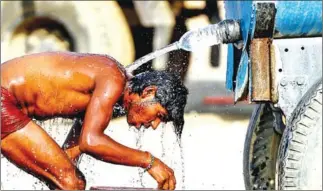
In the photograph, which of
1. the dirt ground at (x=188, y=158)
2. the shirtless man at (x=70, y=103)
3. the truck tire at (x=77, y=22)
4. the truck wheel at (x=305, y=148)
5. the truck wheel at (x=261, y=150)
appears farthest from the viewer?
the truck tire at (x=77, y=22)

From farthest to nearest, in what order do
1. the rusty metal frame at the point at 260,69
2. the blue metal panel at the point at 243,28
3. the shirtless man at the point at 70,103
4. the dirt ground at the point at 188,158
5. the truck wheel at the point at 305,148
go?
the dirt ground at the point at 188,158 < the shirtless man at the point at 70,103 < the blue metal panel at the point at 243,28 < the rusty metal frame at the point at 260,69 < the truck wheel at the point at 305,148

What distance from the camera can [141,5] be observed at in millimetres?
10055

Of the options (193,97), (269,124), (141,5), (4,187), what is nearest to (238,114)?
(193,97)

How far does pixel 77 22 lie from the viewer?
32.8ft

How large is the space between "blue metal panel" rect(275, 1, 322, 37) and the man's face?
2.46 ft

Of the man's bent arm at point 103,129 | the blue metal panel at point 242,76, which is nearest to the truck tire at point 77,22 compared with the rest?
the blue metal panel at point 242,76

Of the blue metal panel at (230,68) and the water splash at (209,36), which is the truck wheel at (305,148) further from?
the blue metal panel at (230,68)

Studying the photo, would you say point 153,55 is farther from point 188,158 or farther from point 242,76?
point 188,158

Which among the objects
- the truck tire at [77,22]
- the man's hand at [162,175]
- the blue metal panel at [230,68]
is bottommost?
the man's hand at [162,175]

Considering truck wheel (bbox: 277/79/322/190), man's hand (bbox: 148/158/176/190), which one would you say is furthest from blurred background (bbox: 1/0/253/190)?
truck wheel (bbox: 277/79/322/190)

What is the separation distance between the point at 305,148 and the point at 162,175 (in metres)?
0.74

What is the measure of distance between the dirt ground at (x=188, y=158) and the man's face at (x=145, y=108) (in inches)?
23.6

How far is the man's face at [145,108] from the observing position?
5.08 meters

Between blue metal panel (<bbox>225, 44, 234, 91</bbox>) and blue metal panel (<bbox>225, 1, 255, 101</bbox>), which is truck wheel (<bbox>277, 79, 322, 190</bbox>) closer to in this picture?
blue metal panel (<bbox>225, 1, 255, 101</bbox>)
